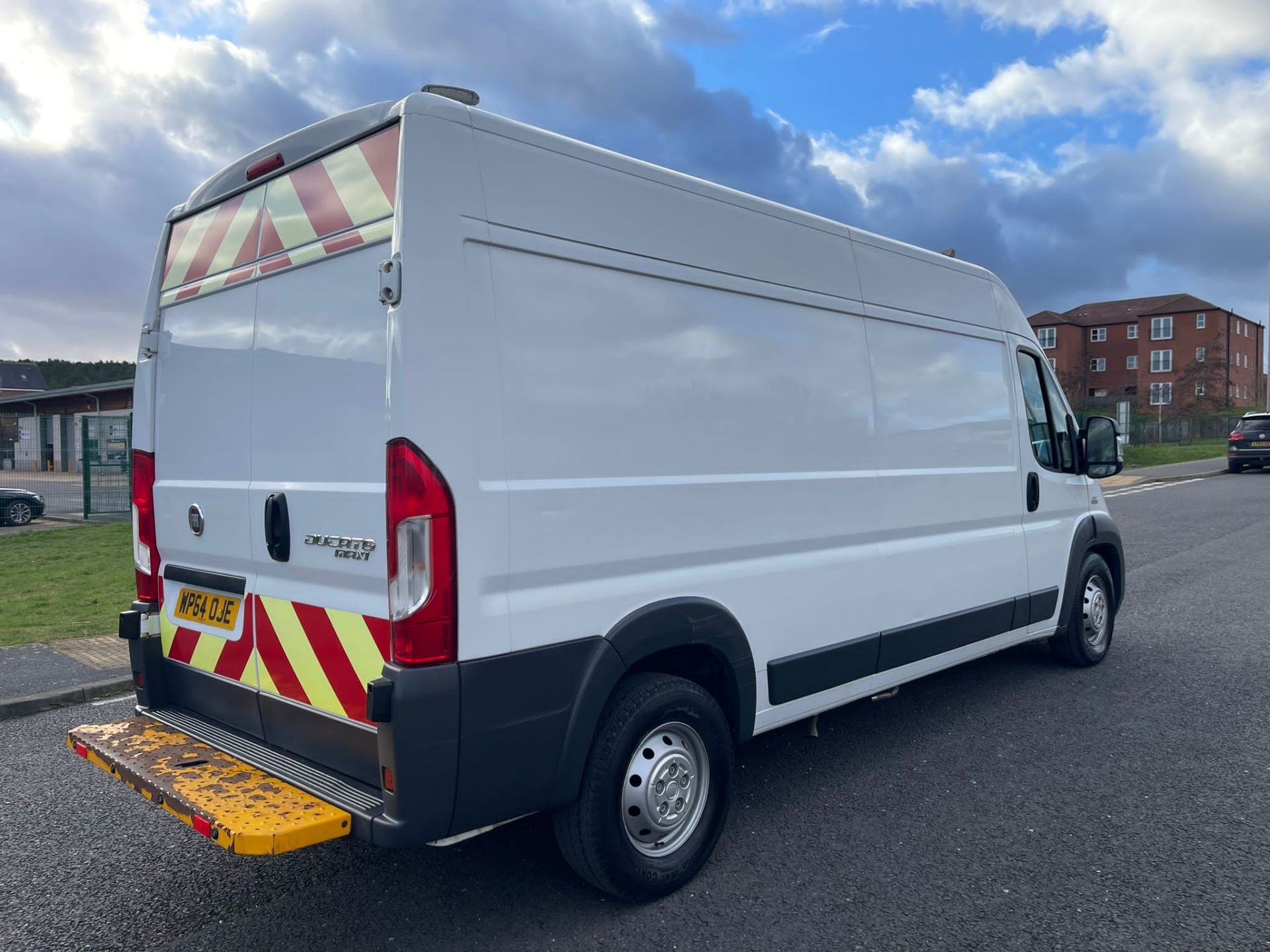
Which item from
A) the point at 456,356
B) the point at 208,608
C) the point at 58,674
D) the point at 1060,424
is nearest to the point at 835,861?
the point at 456,356

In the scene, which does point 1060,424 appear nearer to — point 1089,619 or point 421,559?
point 1089,619

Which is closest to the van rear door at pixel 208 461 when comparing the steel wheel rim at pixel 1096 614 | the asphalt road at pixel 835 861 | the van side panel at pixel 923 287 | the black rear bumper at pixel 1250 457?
the asphalt road at pixel 835 861

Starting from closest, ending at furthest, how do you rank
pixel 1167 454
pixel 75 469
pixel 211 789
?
pixel 211 789
pixel 75 469
pixel 1167 454

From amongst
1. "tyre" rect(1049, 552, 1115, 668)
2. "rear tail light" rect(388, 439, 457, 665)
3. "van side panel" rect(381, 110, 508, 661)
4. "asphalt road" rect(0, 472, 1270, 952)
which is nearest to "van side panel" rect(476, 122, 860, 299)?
"van side panel" rect(381, 110, 508, 661)

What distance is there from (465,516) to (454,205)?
923mm

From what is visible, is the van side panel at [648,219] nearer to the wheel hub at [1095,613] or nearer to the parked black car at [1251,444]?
the wheel hub at [1095,613]

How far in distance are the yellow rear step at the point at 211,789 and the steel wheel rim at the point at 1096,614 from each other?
5.10 meters

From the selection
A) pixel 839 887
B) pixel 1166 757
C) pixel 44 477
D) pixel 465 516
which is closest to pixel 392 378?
pixel 465 516

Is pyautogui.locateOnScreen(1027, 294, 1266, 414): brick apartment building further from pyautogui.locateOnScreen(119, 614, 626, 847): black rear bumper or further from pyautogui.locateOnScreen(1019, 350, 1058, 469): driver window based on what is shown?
pyautogui.locateOnScreen(119, 614, 626, 847): black rear bumper

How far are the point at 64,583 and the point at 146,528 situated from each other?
762 cm

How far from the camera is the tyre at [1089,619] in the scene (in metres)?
6.05

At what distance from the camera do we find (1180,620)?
7762 millimetres

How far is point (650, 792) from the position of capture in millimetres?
3305

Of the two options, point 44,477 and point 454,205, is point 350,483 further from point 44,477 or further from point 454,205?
point 44,477
